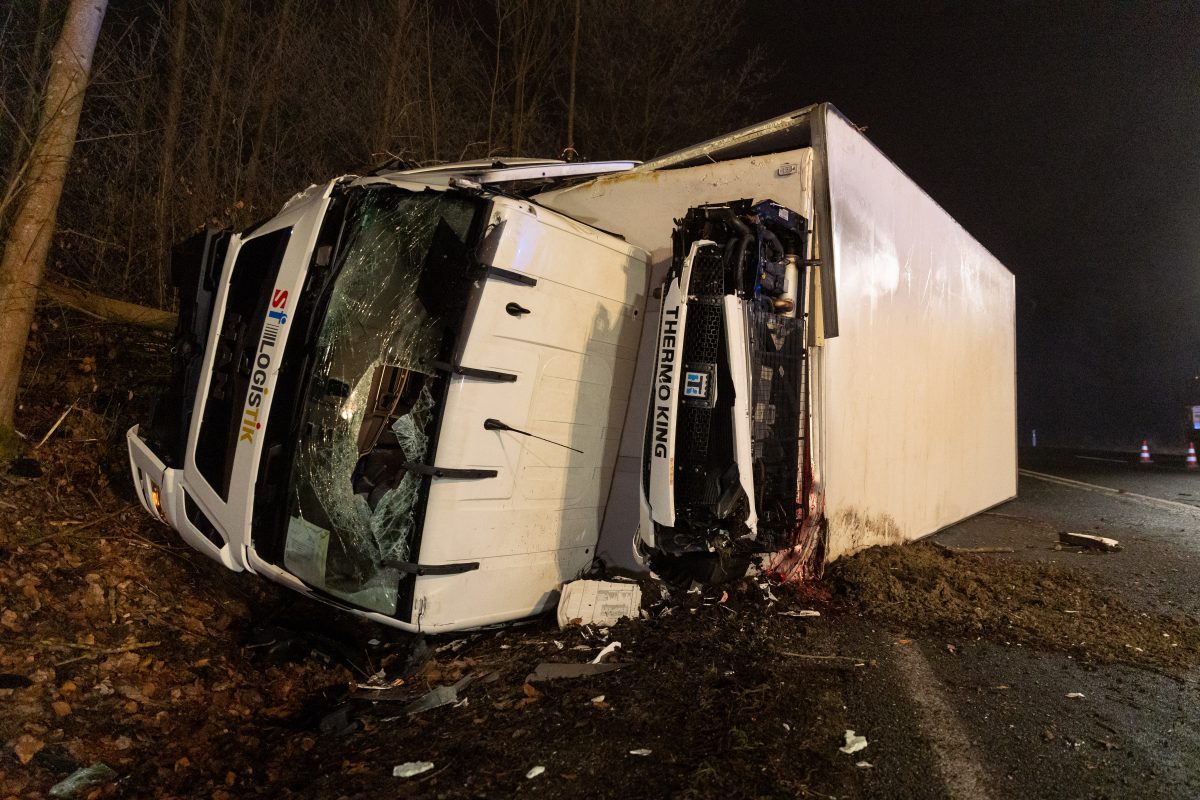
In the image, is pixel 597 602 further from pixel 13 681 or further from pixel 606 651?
pixel 13 681

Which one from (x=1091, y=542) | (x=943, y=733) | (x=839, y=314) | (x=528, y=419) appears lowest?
(x=943, y=733)

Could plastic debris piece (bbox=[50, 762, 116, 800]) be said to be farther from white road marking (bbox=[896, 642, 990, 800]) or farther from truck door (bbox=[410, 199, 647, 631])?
white road marking (bbox=[896, 642, 990, 800])

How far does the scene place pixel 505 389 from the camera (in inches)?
120

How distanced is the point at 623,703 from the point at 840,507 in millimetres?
2107

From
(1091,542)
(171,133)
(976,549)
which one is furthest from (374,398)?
(171,133)

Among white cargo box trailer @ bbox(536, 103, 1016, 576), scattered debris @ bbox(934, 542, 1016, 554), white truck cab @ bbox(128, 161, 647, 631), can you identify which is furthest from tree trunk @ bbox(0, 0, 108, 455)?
scattered debris @ bbox(934, 542, 1016, 554)

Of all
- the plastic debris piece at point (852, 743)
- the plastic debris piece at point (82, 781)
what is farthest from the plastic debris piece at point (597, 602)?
the plastic debris piece at point (82, 781)

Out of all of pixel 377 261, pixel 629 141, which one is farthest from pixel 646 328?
pixel 629 141

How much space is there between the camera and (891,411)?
16.0 ft

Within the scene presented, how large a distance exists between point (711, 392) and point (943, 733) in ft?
5.27

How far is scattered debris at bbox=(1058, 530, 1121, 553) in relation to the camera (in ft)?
17.5

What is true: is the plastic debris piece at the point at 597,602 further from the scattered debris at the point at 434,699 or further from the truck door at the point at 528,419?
the scattered debris at the point at 434,699

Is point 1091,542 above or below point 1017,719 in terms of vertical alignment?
above

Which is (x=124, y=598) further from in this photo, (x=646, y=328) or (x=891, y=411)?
(x=891, y=411)
